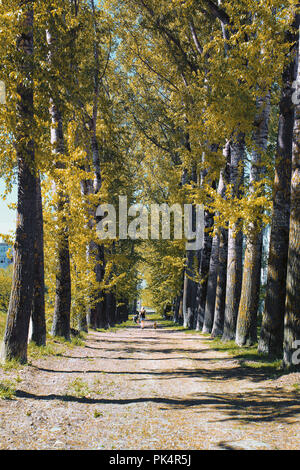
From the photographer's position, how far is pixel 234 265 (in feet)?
48.1

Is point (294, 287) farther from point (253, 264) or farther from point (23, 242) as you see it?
point (23, 242)

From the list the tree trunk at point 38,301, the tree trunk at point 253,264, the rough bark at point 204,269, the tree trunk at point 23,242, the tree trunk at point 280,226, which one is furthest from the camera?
the rough bark at point 204,269

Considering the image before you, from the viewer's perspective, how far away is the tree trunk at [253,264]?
41.7ft

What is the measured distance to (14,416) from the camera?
5918mm

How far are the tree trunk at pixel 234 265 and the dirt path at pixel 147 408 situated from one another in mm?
3519

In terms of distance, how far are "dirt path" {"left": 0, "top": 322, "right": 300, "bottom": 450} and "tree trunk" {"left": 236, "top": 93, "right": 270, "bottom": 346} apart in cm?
204

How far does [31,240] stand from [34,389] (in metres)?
3.18

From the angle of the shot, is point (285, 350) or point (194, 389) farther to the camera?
point (285, 350)

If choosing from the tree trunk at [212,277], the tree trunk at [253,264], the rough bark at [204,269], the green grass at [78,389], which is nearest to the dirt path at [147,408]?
the green grass at [78,389]

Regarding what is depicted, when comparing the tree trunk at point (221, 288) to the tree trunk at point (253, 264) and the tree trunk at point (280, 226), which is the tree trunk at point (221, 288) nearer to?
the tree trunk at point (253, 264)

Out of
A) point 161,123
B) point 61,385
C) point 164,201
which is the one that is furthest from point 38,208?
point 164,201

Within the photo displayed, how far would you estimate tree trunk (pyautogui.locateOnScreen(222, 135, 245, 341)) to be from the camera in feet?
47.9

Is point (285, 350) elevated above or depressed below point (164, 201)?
below
